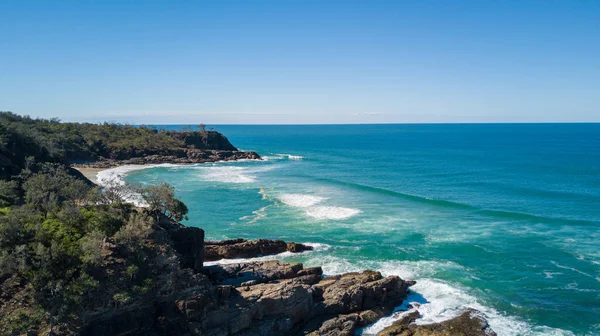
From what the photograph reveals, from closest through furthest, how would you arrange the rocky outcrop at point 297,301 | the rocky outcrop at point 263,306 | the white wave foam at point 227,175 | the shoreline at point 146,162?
the rocky outcrop at point 263,306 < the rocky outcrop at point 297,301 < the white wave foam at point 227,175 < the shoreline at point 146,162

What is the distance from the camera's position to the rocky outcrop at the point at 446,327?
26.5m

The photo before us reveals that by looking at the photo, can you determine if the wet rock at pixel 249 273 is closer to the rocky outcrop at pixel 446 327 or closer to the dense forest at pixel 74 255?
the dense forest at pixel 74 255

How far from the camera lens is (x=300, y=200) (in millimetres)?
64625

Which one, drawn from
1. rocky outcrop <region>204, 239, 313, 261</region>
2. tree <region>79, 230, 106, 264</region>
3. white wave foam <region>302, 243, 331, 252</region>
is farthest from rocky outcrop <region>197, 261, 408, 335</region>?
white wave foam <region>302, 243, 331, 252</region>

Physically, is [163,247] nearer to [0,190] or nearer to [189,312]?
[189,312]

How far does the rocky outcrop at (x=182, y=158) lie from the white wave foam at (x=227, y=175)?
13869 mm

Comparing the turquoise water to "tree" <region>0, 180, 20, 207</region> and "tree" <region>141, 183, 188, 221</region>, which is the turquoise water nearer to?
"tree" <region>141, 183, 188, 221</region>

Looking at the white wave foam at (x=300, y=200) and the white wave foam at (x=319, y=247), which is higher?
the white wave foam at (x=300, y=200)

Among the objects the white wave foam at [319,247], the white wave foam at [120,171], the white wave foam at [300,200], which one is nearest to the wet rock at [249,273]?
the white wave foam at [319,247]

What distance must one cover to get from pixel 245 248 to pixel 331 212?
66.6ft

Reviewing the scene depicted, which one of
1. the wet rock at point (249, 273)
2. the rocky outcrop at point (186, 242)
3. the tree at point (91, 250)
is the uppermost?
the tree at point (91, 250)

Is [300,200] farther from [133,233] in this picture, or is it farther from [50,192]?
[133,233]

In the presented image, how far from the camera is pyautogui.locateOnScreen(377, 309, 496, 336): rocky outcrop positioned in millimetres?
26500

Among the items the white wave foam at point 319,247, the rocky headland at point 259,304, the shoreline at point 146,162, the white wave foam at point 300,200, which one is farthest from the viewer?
the shoreline at point 146,162
